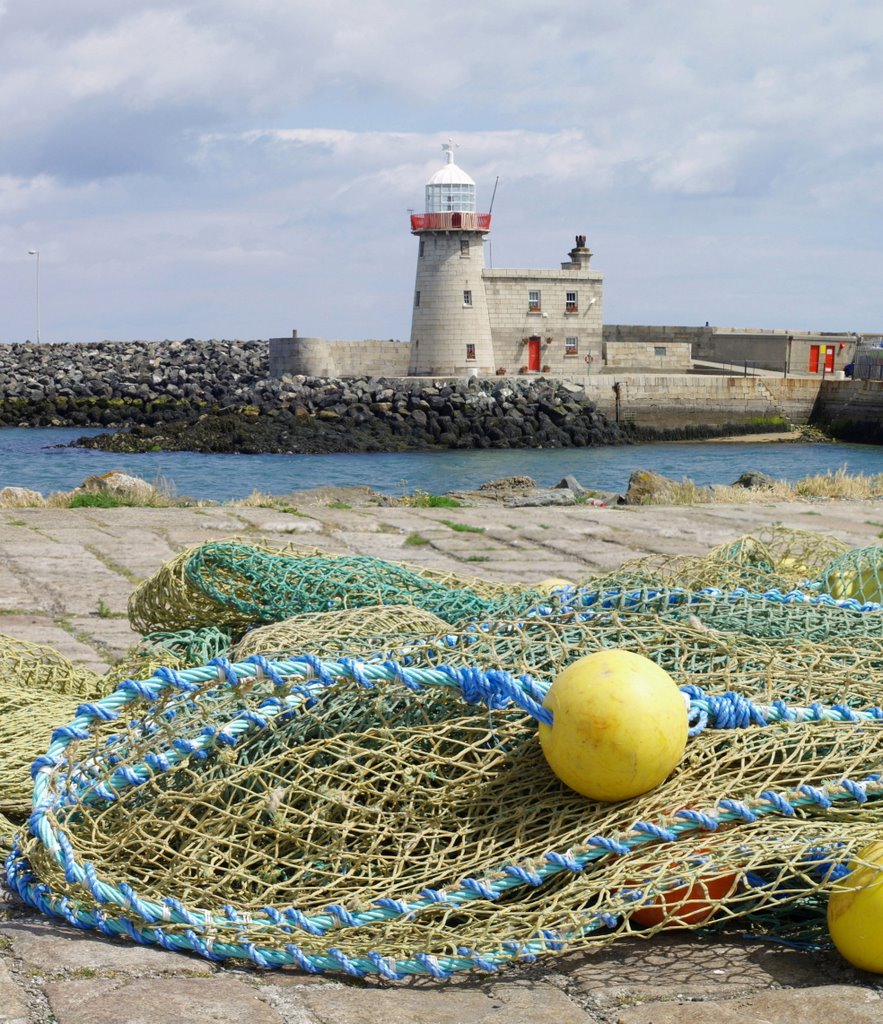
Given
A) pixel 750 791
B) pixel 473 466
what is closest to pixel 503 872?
pixel 750 791

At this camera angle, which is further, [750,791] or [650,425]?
[650,425]

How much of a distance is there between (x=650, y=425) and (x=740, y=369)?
9.14 meters

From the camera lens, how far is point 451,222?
1909 inches

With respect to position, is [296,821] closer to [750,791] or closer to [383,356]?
[750,791]

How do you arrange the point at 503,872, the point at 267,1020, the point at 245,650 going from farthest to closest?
the point at 245,650 → the point at 503,872 → the point at 267,1020

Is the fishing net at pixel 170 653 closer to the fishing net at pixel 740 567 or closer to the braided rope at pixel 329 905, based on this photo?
the braided rope at pixel 329 905

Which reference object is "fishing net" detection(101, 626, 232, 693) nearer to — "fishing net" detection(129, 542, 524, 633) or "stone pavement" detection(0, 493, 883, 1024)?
"fishing net" detection(129, 542, 524, 633)

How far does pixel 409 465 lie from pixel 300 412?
840 centimetres

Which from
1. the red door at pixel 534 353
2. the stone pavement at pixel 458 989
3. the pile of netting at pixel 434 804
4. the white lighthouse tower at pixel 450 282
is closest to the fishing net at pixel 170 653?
the stone pavement at pixel 458 989

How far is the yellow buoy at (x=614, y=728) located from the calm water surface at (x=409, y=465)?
83.6ft

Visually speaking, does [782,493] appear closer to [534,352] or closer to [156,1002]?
[156,1002]

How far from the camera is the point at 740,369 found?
56.4 metres

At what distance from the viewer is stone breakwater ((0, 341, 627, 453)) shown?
1729 inches

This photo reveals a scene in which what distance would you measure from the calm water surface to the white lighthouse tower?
283 inches
